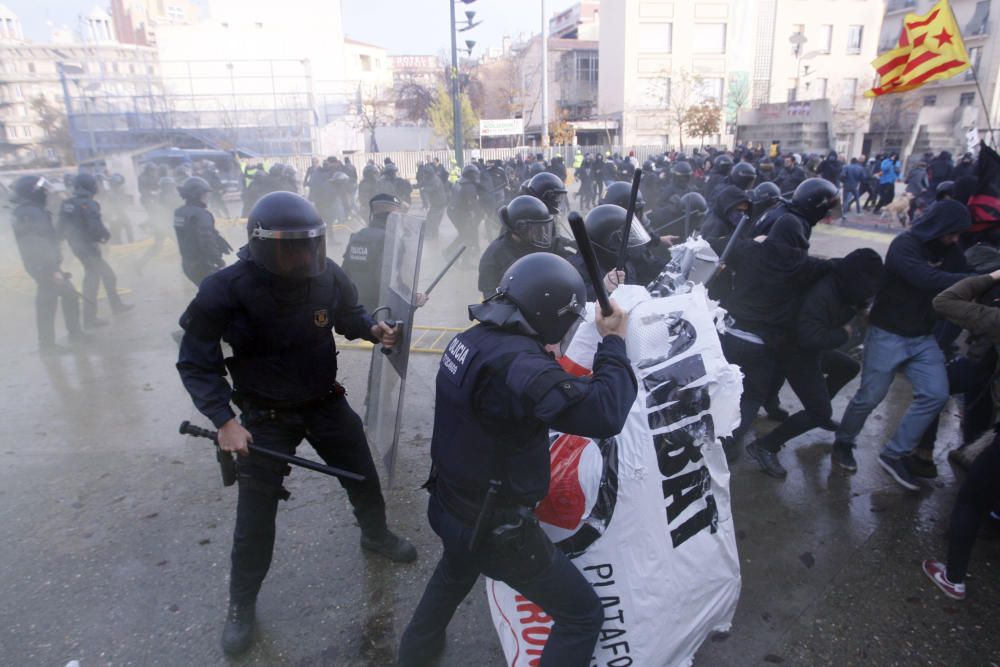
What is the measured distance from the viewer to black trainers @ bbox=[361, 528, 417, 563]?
10.3 feet

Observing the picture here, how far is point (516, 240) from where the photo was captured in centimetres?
422

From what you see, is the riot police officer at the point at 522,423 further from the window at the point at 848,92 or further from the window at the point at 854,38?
the window at the point at 854,38

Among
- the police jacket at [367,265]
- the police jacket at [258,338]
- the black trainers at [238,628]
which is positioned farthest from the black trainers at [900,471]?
the black trainers at [238,628]

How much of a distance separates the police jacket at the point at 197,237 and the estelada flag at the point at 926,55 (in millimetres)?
7155

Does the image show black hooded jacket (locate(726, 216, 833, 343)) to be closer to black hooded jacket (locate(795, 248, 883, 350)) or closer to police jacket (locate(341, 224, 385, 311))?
black hooded jacket (locate(795, 248, 883, 350))

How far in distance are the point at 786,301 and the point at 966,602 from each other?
5.51ft

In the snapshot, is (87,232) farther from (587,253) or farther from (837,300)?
(837,300)

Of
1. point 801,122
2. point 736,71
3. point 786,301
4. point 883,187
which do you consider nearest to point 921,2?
point 736,71

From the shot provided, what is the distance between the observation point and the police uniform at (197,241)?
632cm

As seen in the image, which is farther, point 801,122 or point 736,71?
point 736,71

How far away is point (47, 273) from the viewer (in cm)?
659

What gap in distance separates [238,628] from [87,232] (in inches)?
255

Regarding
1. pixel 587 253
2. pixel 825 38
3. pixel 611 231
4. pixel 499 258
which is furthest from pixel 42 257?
pixel 825 38

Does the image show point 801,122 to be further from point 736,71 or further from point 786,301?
point 786,301
